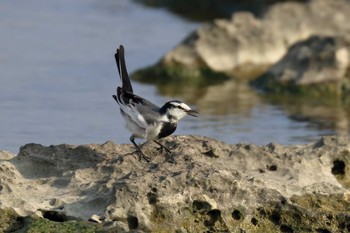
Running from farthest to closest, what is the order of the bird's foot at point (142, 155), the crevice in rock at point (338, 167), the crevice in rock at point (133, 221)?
the crevice in rock at point (338, 167), the bird's foot at point (142, 155), the crevice in rock at point (133, 221)

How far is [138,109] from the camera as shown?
26.6ft

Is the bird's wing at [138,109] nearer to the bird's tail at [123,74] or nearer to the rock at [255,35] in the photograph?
the bird's tail at [123,74]

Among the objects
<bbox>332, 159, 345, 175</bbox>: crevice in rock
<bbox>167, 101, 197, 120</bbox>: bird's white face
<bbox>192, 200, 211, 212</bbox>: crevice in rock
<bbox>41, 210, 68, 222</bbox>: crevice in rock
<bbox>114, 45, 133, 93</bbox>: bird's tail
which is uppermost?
<bbox>114, 45, 133, 93</bbox>: bird's tail

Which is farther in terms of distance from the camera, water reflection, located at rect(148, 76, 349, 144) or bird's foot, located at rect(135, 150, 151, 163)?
water reflection, located at rect(148, 76, 349, 144)

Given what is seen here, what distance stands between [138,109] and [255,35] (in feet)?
30.6

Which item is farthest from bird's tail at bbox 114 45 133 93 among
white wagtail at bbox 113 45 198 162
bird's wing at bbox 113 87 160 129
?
white wagtail at bbox 113 45 198 162

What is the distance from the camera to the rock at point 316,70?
15.3 metres

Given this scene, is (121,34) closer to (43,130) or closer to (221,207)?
(43,130)

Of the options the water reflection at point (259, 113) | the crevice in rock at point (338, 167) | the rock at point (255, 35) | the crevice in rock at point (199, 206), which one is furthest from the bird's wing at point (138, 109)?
the rock at point (255, 35)

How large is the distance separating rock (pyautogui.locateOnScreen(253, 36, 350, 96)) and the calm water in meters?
0.78

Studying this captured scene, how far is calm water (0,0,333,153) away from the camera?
12289 millimetres

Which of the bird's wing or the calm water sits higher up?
the calm water

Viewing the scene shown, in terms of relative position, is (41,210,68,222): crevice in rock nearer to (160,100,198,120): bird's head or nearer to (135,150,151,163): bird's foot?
(135,150,151,163): bird's foot

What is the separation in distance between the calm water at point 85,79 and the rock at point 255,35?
0.94m
